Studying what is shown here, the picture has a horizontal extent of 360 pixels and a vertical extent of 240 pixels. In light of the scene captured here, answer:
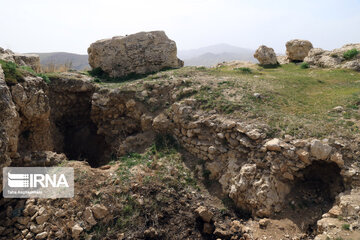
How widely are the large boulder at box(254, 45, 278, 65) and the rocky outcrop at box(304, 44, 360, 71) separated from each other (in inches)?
88.0

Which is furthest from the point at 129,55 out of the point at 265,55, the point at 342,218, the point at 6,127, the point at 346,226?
the point at 346,226

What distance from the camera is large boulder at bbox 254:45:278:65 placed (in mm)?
18453

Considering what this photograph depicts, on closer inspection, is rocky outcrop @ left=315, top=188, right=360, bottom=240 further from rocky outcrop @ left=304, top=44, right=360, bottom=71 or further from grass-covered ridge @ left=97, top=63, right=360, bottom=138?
rocky outcrop @ left=304, top=44, right=360, bottom=71

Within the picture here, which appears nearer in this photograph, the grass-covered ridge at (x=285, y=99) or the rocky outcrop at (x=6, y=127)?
the rocky outcrop at (x=6, y=127)

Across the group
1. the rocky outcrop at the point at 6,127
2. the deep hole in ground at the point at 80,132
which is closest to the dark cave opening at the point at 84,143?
the deep hole in ground at the point at 80,132

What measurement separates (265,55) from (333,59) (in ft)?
14.1

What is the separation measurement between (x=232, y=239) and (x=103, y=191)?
3.86m

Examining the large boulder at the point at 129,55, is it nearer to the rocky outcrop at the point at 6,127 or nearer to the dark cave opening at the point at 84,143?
the dark cave opening at the point at 84,143

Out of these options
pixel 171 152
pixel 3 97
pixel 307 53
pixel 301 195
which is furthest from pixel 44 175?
pixel 307 53

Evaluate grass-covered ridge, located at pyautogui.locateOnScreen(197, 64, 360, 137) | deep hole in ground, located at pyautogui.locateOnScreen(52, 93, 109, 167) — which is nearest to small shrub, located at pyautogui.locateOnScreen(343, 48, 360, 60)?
grass-covered ridge, located at pyautogui.locateOnScreen(197, 64, 360, 137)

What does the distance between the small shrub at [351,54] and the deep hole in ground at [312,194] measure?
11618 mm

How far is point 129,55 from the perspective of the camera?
1508 cm

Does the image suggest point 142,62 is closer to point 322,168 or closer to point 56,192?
point 56,192

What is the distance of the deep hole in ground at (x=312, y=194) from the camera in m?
6.70
